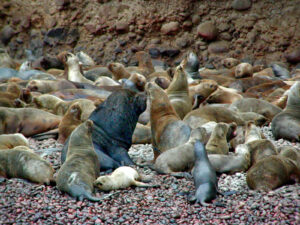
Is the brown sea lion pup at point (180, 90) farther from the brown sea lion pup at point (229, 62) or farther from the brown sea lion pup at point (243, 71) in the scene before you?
the brown sea lion pup at point (229, 62)

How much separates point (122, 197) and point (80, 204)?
0.44 m

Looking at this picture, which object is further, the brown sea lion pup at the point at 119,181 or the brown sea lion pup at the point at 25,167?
the brown sea lion pup at the point at 25,167

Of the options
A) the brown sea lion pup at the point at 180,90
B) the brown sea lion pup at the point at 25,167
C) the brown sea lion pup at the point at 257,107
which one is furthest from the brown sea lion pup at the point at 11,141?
the brown sea lion pup at the point at 257,107

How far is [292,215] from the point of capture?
13.0 feet

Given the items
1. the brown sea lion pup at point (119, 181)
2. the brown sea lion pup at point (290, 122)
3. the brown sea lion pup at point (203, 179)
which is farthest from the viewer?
the brown sea lion pup at point (290, 122)

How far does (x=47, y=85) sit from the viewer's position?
10625mm

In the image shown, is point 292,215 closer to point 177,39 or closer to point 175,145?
point 175,145

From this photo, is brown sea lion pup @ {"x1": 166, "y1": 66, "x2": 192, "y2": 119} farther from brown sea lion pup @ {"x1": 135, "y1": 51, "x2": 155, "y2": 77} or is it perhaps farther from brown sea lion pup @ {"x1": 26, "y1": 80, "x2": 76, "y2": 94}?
brown sea lion pup @ {"x1": 135, "y1": 51, "x2": 155, "y2": 77}

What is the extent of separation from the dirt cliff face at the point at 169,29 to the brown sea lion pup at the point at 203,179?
37.5 feet

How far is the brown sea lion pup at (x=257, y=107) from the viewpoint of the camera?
8852 millimetres

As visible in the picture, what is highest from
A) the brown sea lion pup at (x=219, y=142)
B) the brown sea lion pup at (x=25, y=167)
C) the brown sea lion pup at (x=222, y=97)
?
the brown sea lion pup at (x=25, y=167)

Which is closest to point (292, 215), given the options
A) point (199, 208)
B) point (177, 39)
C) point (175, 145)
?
point (199, 208)

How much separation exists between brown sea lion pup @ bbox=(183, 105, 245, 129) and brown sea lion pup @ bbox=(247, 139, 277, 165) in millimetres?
1686

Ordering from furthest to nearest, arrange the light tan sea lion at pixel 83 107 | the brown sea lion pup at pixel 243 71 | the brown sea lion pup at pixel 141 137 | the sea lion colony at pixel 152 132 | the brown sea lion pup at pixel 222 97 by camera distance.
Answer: the brown sea lion pup at pixel 243 71 → the brown sea lion pup at pixel 222 97 → the light tan sea lion at pixel 83 107 → the brown sea lion pup at pixel 141 137 → the sea lion colony at pixel 152 132
